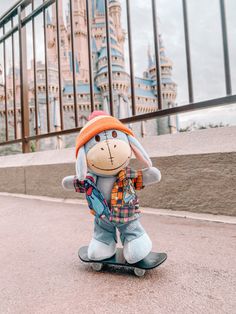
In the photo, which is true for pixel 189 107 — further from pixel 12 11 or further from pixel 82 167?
pixel 12 11

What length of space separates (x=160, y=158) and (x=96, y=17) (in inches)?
1878

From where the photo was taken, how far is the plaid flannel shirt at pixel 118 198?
76 cm

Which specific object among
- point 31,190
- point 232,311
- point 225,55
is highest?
point 225,55

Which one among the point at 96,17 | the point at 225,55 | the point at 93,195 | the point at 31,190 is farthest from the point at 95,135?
the point at 96,17

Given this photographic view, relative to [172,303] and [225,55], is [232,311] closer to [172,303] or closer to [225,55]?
[172,303]

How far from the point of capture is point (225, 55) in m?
1.43

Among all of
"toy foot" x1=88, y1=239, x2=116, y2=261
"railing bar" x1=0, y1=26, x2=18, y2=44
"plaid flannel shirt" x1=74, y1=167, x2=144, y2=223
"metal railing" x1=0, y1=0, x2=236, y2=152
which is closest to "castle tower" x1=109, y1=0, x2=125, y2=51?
"railing bar" x1=0, y1=26, x2=18, y2=44

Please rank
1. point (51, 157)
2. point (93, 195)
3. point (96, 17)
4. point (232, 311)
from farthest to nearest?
point (96, 17) < point (51, 157) < point (93, 195) < point (232, 311)

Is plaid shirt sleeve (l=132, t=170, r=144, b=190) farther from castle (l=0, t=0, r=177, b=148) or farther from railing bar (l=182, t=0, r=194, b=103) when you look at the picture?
castle (l=0, t=0, r=177, b=148)

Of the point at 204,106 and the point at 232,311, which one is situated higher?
the point at 204,106

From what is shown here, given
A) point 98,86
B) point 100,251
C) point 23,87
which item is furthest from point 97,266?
point 98,86

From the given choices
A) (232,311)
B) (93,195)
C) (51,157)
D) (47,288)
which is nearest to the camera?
(232,311)

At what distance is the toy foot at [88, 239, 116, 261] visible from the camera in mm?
750

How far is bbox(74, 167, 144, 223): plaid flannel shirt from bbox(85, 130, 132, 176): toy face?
33 millimetres
